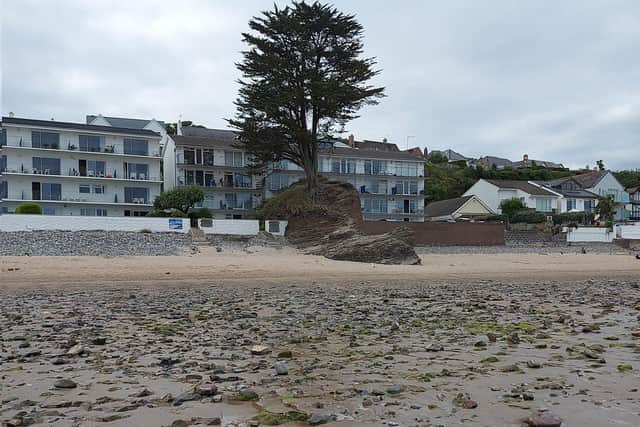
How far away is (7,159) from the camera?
52.8 m

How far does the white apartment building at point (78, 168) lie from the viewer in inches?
2082

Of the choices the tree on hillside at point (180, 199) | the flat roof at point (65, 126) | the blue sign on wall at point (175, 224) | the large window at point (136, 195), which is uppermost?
the flat roof at point (65, 126)

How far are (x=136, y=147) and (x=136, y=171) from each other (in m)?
2.72

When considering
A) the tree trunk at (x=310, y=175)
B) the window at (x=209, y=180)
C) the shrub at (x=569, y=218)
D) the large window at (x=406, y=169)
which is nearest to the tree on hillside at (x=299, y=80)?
the tree trunk at (x=310, y=175)

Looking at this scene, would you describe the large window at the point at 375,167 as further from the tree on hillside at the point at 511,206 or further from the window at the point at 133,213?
the window at the point at 133,213

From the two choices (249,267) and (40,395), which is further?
(249,267)

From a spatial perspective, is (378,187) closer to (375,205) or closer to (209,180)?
(375,205)

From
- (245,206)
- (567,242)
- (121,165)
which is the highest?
(121,165)

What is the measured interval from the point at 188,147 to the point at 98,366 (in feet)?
180

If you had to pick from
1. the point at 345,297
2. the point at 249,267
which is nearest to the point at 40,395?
the point at 345,297

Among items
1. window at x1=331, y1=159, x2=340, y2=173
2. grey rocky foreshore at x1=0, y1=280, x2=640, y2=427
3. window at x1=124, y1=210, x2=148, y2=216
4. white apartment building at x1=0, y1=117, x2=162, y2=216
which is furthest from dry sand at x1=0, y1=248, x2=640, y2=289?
window at x1=331, y1=159, x2=340, y2=173

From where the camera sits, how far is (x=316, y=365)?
5.92m

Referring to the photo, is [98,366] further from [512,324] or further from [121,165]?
[121,165]

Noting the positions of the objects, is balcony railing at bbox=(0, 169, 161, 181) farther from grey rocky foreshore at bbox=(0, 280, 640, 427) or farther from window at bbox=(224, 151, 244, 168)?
grey rocky foreshore at bbox=(0, 280, 640, 427)
